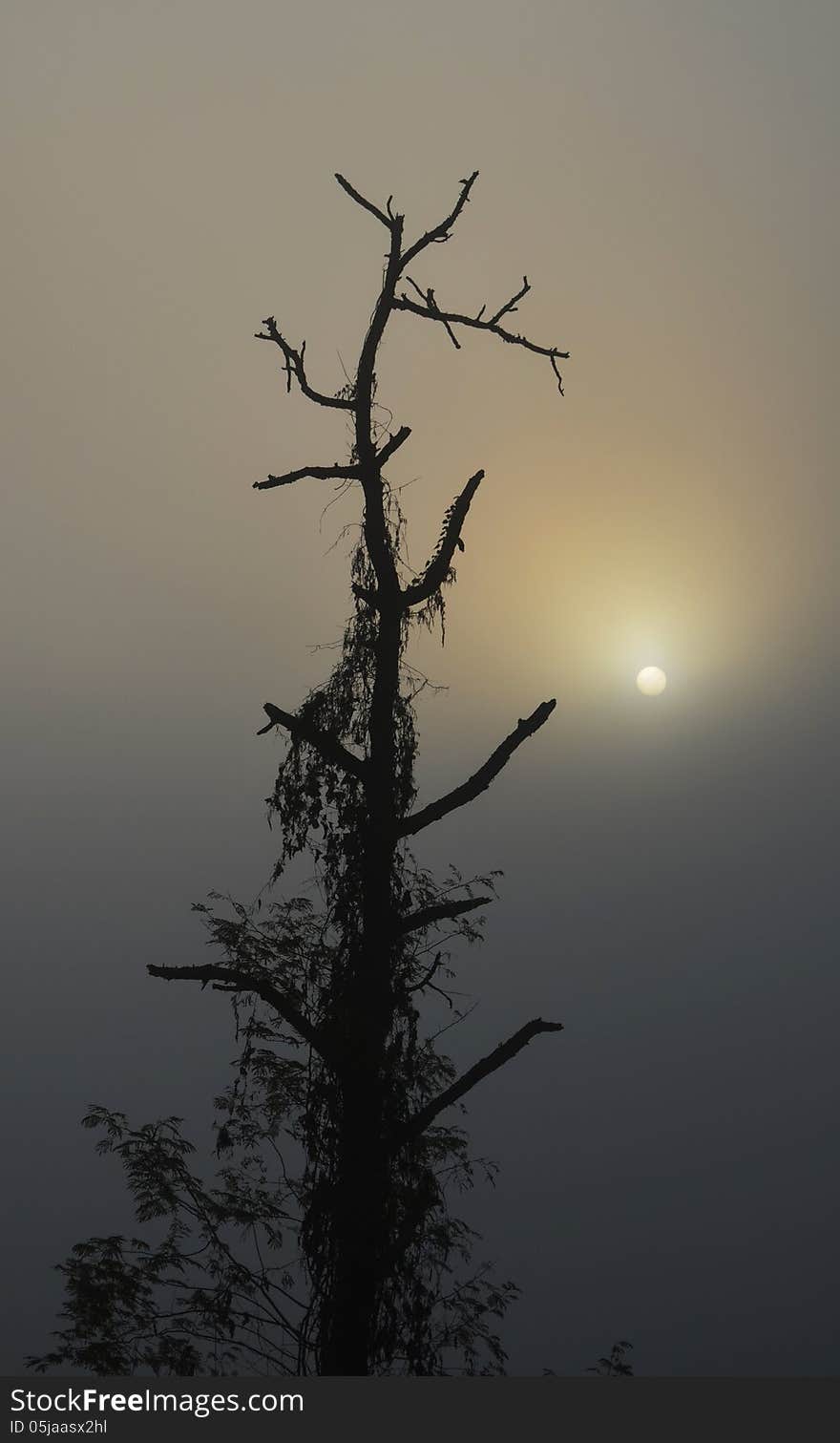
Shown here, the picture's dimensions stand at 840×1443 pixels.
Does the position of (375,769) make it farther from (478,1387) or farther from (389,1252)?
(478,1387)

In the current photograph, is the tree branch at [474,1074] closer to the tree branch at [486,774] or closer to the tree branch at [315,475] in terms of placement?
the tree branch at [486,774]

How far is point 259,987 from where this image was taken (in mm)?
11375

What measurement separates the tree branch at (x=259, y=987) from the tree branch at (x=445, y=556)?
11.5ft

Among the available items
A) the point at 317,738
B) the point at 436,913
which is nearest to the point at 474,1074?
the point at 436,913

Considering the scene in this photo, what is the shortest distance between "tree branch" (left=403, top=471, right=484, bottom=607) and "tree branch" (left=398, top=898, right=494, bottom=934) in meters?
2.66

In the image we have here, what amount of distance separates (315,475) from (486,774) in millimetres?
3098

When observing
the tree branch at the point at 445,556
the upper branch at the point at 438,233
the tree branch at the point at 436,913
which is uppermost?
the upper branch at the point at 438,233

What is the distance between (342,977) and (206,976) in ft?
3.66

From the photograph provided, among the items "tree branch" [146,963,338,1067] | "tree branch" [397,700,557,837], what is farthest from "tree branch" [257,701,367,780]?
"tree branch" [146,963,338,1067]

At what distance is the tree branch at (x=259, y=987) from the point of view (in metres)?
11.2

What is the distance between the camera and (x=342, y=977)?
1145cm

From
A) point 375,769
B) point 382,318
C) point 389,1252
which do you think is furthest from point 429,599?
point 389,1252

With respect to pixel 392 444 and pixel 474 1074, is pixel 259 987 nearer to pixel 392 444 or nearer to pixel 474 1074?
pixel 474 1074

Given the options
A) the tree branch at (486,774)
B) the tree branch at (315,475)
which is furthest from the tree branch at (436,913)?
the tree branch at (315,475)
